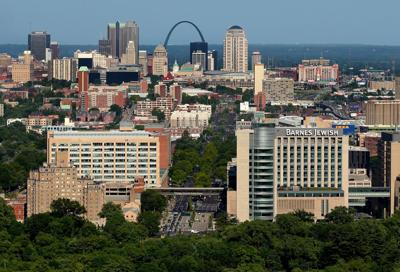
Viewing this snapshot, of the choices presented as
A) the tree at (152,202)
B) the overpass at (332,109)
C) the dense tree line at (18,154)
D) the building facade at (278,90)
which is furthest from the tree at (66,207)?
the building facade at (278,90)

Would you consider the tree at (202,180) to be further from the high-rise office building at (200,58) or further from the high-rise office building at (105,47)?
the high-rise office building at (105,47)

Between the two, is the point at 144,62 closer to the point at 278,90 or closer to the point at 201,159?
the point at 278,90

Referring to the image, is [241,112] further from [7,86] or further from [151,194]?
[151,194]

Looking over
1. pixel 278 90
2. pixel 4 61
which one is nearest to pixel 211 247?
pixel 278 90

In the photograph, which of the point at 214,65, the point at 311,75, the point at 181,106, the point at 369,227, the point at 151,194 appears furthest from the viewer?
the point at 214,65

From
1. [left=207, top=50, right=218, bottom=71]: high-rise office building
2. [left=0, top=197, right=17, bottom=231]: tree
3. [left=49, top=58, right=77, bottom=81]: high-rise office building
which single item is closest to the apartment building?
[left=0, top=197, right=17, bottom=231]: tree

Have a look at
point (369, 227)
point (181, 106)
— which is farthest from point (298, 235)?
point (181, 106)

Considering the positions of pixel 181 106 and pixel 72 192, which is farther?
pixel 181 106
